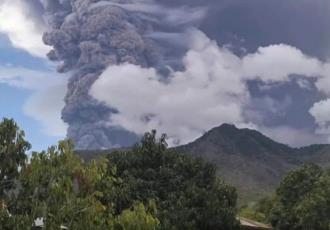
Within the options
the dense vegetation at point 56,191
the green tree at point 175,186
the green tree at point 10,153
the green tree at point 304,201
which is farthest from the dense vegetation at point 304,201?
the green tree at point 10,153

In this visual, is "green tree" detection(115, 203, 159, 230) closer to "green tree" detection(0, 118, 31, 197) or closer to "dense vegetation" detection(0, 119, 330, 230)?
"dense vegetation" detection(0, 119, 330, 230)

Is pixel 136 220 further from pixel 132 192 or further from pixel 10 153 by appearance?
pixel 132 192

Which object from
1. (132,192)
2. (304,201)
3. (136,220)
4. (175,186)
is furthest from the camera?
(304,201)

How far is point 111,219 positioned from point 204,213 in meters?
27.1

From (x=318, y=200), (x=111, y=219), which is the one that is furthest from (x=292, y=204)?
(x=111, y=219)

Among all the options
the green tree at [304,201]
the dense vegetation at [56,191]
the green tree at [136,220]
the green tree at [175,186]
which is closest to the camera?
the dense vegetation at [56,191]

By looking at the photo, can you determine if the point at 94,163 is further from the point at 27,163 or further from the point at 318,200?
the point at 318,200

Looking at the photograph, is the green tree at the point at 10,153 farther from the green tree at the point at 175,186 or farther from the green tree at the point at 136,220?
the green tree at the point at 175,186

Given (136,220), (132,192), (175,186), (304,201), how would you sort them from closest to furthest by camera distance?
(136,220) → (132,192) → (175,186) → (304,201)

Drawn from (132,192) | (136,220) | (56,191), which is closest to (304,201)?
(132,192)

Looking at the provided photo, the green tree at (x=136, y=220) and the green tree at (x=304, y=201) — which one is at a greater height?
the green tree at (x=304, y=201)

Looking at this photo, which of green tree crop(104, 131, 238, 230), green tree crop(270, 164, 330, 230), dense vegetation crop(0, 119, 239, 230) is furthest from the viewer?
green tree crop(270, 164, 330, 230)

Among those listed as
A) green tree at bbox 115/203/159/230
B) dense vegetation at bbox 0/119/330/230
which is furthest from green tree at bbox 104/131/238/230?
green tree at bbox 115/203/159/230

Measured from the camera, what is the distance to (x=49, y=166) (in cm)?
1375
